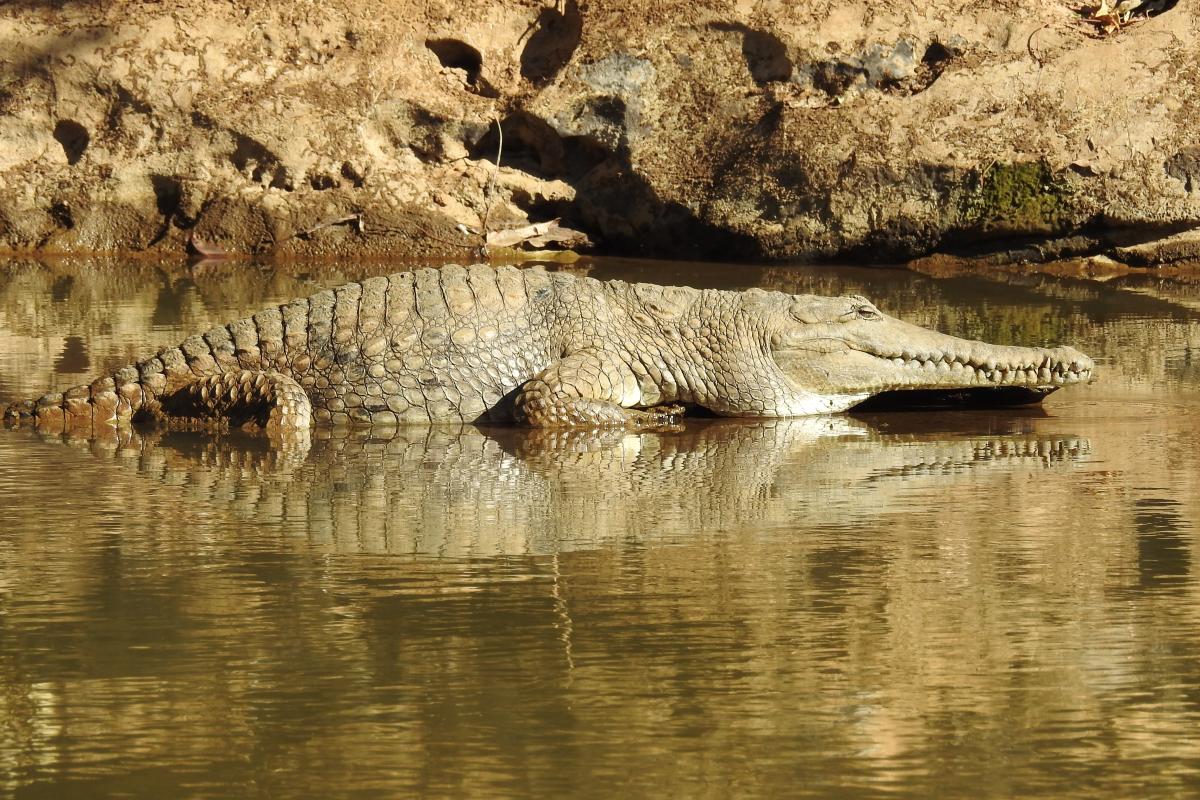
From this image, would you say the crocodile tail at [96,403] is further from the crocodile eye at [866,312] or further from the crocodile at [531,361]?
the crocodile eye at [866,312]

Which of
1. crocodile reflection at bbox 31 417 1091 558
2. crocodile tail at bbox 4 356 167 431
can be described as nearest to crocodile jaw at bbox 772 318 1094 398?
crocodile reflection at bbox 31 417 1091 558

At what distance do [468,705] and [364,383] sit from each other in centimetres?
441

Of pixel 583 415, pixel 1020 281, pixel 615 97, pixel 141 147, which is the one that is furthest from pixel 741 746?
pixel 141 147

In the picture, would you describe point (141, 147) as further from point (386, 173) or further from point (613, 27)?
point (613, 27)

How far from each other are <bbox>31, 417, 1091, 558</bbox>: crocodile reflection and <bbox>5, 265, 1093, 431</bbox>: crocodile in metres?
0.20

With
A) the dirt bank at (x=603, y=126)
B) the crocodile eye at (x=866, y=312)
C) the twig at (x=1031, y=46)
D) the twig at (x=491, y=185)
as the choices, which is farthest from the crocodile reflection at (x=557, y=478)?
the twig at (x=491, y=185)

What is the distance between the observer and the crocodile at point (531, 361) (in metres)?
8.07

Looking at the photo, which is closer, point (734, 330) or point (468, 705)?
point (468, 705)

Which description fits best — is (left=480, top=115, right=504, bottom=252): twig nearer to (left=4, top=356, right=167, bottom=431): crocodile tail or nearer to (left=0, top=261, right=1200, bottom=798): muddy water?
(left=4, top=356, right=167, bottom=431): crocodile tail

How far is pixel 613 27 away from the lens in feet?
50.7

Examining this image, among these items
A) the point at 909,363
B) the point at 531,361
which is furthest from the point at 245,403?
the point at 909,363

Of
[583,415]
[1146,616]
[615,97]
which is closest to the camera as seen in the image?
[1146,616]

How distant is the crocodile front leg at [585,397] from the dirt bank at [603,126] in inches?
257

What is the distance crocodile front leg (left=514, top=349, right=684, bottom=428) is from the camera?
26.2ft
